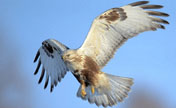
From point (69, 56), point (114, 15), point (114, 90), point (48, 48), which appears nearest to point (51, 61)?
point (48, 48)

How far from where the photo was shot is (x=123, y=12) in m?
8.75

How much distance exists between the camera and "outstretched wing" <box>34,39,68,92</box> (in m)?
9.32

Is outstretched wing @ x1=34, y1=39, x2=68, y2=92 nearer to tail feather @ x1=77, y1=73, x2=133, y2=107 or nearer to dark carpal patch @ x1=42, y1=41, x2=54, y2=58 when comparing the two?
dark carpal patch @ x1=42, y1=41, x2=54, y2=58

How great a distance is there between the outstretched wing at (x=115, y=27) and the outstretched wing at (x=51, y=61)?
38.6 inches

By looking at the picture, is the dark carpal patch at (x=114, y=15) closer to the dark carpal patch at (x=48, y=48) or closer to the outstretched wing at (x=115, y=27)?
the outstretched wing at (x=115, y=27)

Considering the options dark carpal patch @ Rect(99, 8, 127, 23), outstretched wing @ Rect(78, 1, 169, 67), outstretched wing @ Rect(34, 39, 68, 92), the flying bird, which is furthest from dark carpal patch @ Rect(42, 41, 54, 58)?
dark carpal patch @ Rect(99, 8, 127, 23)

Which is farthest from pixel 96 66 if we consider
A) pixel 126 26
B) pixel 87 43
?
pixel 126 26

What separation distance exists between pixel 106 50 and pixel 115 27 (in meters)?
0.53

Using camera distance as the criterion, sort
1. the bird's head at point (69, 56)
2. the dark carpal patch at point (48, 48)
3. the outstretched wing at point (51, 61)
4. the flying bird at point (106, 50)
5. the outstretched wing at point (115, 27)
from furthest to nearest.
→ the dark carpal patch at point (48, 48) < the outstretched wing at point (51, 61) < the outstretched wing at point (115, 27) < the flying bird at point (106, 50) < the bird's head at point (69, 56)

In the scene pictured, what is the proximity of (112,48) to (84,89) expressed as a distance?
104 cm

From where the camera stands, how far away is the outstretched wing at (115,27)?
27.6ft

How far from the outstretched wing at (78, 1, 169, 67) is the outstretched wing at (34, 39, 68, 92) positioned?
3.22 ft

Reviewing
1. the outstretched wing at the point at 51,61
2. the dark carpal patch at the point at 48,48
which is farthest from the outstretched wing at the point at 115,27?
the dark carpal patch at the point at 48,48

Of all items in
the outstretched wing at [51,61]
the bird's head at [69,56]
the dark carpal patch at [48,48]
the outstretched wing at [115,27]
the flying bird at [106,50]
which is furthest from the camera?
the dark carpal patch at [48,48]
